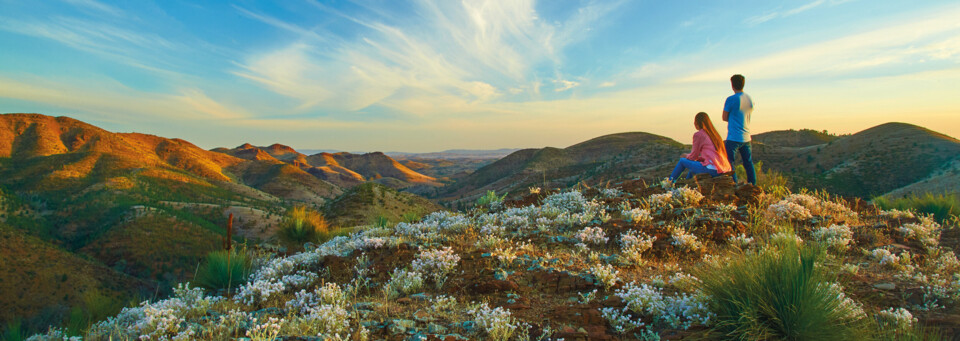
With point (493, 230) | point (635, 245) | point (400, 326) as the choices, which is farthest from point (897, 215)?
point (400, 326)

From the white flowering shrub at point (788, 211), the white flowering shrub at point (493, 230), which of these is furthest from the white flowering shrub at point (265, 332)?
the white flowering shrub at point (788, 211)

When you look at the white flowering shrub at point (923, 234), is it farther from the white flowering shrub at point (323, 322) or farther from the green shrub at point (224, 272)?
the green shrub at point (224, 272)

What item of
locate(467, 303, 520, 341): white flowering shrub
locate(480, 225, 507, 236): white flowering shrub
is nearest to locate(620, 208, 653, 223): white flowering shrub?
locate(480, 225, 507, 236): white flowering shrub

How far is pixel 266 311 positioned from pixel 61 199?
128 ft

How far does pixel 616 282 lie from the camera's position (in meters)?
4.36

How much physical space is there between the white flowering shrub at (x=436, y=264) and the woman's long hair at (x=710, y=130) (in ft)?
19.0

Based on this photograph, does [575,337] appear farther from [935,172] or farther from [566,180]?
[566,180]

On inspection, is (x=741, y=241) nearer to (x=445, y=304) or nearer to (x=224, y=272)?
(x=445, y=304)

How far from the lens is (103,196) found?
98.6 feet

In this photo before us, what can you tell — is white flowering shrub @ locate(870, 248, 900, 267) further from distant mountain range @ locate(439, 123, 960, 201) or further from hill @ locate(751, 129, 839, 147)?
hill @ locate(751, 129, 839, 147)

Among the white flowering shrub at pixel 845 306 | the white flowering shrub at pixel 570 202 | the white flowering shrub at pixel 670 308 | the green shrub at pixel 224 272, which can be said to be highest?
the white flowering shrub at pixel 570 202

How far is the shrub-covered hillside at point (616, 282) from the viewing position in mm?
3020

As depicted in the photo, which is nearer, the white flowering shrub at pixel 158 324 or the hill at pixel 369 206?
the white flowering shrub at pixel 158 324

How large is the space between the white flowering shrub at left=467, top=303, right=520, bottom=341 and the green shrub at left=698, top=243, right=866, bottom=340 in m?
1.52
